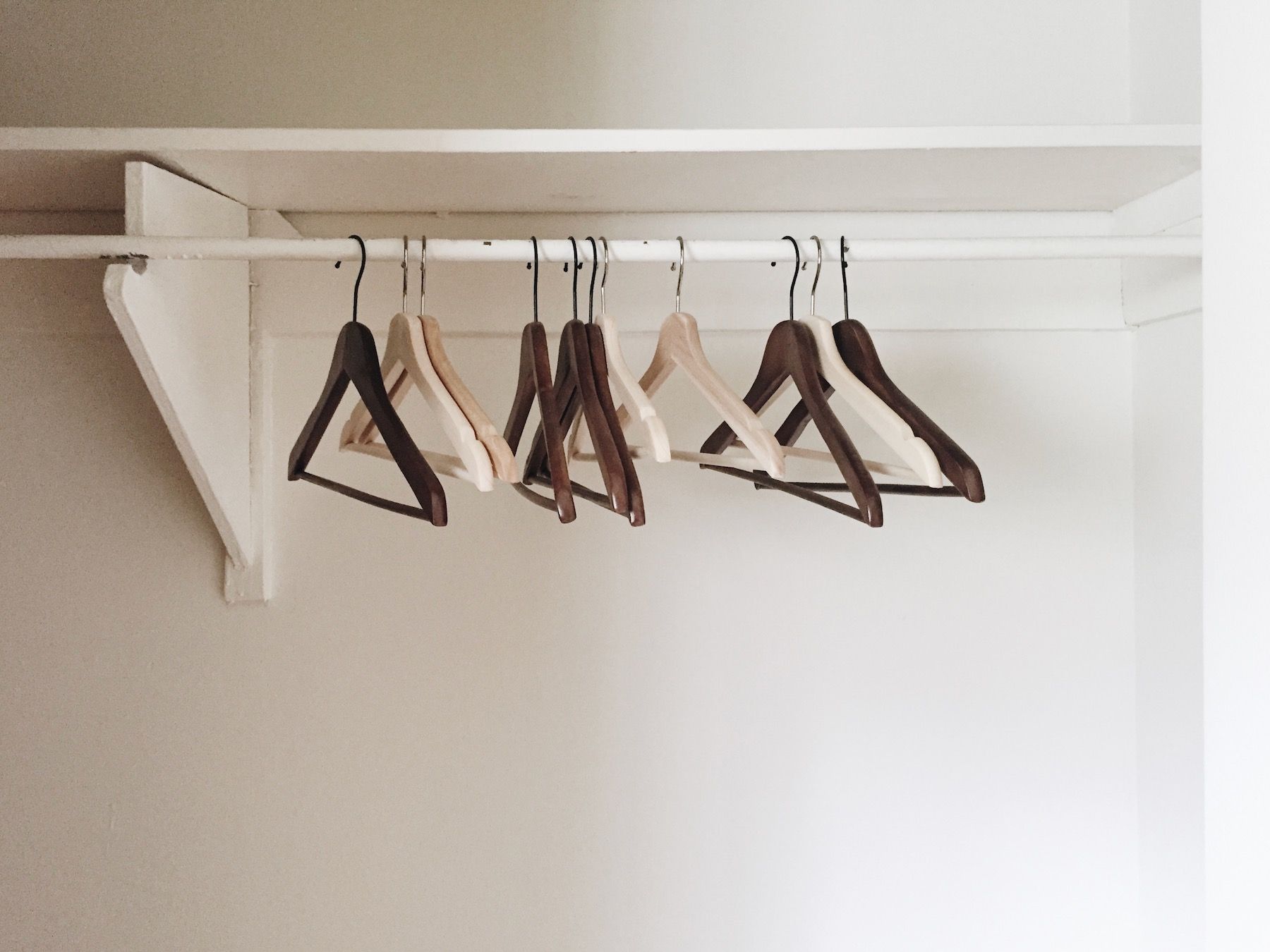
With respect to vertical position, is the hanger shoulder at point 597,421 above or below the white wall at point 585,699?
above

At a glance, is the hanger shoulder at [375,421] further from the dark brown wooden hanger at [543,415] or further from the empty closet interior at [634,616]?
the empty closet interior at [634,616]

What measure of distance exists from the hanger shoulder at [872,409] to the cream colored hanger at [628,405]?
0.51 feet

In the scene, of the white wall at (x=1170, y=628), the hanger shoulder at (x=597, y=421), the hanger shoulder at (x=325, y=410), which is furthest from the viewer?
the white wall at (x=1170, y=628)

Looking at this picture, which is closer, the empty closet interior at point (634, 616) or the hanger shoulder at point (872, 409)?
the hanger shoulder at point (872, 409)

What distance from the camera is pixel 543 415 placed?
2.58 ft

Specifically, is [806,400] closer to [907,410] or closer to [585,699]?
[907,410]

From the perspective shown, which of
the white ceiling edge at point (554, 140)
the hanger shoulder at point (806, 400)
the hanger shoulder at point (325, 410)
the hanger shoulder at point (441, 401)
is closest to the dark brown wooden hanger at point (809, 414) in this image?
the hanger shoulder at point (806, 400)

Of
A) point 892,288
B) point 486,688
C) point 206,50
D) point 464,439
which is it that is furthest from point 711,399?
point 206,50

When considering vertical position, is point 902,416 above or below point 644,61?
below

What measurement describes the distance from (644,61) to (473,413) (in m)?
0.59

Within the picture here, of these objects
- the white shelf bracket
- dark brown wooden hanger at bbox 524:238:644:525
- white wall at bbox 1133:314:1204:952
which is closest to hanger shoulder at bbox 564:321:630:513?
dark brown wooden hanger at bbox 524:238:644:525

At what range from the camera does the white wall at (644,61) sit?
114 centimetres

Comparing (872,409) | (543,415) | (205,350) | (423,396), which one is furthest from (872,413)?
(205,350)

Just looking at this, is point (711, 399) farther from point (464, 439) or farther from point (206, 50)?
point (206, 50)
